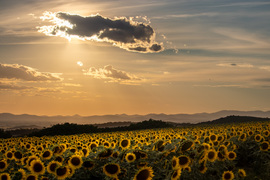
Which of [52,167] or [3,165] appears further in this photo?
[3,165]

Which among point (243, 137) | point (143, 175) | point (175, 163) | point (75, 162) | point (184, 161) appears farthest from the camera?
point (243, 137)

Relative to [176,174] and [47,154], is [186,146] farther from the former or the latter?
[47,154]

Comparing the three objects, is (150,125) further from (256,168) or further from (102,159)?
(102,159)

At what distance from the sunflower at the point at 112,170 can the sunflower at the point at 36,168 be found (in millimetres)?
2089

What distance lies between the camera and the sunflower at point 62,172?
7770mm

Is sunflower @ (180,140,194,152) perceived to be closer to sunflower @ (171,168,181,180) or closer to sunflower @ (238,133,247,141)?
sunflower @ (171,168,181,180)

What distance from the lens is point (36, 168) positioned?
27.5 ft

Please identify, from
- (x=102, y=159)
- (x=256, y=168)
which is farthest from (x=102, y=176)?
(x=256, y=168)

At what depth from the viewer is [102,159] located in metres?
8.46

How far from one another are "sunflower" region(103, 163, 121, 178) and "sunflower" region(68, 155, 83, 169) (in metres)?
1.07

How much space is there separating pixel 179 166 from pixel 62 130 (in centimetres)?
3678

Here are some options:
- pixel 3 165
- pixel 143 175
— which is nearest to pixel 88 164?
pixel 143 175

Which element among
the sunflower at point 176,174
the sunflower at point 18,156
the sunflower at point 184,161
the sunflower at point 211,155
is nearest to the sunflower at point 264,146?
the sunflower at point 211,155

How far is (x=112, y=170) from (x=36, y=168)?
251 cm
